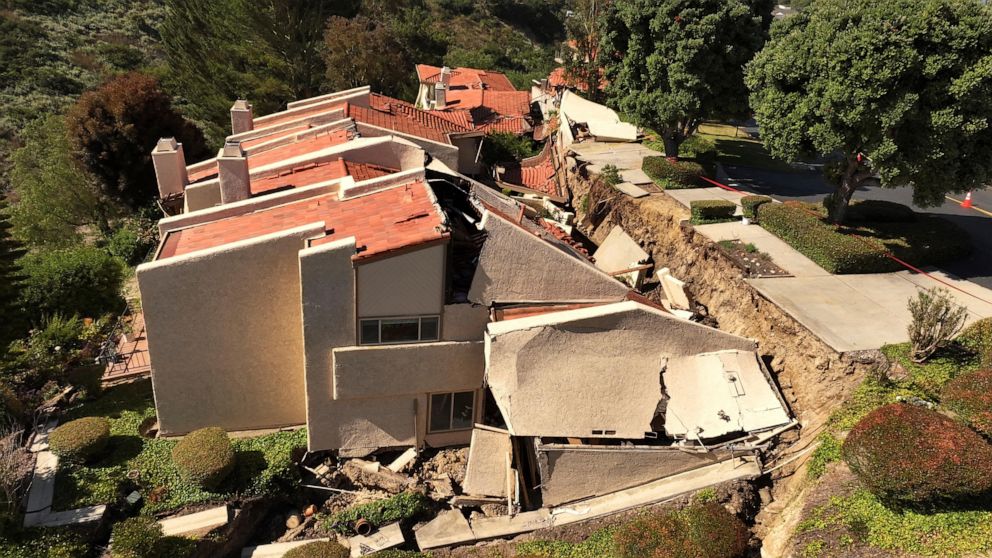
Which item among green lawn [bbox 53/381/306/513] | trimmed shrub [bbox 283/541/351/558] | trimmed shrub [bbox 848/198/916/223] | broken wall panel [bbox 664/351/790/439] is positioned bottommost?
trimmed shrub [bbox 283/541/351/558]

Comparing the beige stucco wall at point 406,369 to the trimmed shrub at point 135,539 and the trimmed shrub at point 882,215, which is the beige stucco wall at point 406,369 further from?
the trimmed shrub at point 882,215

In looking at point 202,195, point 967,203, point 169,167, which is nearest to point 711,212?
point 967,203

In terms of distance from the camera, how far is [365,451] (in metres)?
17.9

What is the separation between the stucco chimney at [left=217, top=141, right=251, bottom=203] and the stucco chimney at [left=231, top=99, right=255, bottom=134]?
880cm

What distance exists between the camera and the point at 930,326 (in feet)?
48.5

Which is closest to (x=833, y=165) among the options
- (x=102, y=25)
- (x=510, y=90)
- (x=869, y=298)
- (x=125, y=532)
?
(x=869, y=298)

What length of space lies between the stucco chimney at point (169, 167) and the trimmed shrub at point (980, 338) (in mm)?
26503

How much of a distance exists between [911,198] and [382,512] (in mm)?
30041

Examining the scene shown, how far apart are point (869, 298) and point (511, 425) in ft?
42.3

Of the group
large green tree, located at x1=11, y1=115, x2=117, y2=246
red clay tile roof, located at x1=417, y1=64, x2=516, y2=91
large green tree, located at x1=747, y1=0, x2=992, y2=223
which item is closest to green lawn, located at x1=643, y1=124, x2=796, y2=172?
large green tree, located at x1=747, y1=0, x2=992, y2=223

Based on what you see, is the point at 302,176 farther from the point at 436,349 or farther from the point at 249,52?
the point at 249,52

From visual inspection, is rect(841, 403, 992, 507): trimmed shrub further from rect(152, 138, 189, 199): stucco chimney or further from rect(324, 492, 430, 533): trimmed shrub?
rect(152, 138, 189, 199): stucco chimney

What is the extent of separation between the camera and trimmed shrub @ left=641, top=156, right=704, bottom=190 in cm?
2933

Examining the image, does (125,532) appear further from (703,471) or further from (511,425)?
(703,471)
